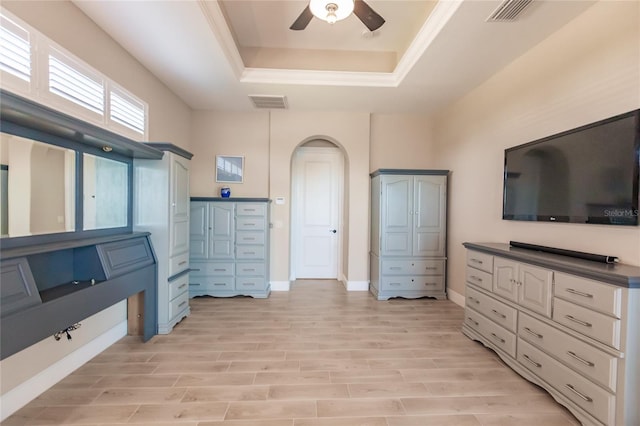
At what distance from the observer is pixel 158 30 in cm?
248

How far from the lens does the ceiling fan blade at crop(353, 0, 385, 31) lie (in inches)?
86.8

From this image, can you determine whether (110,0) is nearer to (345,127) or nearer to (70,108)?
(70,108)

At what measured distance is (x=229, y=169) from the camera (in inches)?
180

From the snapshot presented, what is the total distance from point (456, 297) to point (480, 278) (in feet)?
4.69

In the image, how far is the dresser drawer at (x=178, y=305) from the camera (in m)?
3.03

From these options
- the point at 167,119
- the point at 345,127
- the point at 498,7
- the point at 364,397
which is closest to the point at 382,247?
the point at 345,127

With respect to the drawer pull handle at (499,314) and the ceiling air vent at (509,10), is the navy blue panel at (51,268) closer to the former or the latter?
the drawer pull handle at (499,314)

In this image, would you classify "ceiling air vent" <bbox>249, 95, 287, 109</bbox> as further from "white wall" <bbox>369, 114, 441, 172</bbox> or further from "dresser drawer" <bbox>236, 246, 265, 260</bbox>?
"dresser drawer" <bbox>236, 246, 265, 260</bbox>

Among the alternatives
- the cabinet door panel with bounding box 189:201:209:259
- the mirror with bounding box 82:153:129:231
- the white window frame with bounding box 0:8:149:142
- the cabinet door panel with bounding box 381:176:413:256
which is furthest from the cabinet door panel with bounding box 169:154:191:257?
the cabinet door panel with bounding box 381:176:413:256

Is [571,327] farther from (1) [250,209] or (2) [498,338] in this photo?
(1) [250,209]

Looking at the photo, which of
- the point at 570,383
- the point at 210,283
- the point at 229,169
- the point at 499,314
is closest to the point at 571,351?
the point at 570,383

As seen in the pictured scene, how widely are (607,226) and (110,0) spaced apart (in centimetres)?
404

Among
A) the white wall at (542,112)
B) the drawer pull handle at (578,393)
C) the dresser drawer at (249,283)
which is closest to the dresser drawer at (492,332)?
the drawer pull handle at (578,393)

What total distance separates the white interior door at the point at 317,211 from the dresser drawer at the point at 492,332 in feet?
9.04
